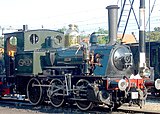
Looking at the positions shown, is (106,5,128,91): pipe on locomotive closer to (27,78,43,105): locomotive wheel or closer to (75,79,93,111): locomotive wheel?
(75,79,93,111): locomotive wheel

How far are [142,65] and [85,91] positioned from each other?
2.37 m

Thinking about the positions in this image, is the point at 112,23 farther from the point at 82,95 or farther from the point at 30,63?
the point at 30,63

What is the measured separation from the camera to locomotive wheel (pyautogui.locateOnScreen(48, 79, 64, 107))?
43.1 ft

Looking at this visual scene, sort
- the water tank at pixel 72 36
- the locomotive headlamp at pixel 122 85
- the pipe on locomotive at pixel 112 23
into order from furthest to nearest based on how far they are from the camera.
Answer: the water tank at pixel 72 36
the pipe on locomotive at pixel 112 23
the locomotive headlamp at pixel 122 85

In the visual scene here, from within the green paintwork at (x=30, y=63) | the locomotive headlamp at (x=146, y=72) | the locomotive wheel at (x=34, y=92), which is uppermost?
the green paintwork at (x=30, y=63)

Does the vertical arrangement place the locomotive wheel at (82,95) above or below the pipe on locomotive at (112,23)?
below

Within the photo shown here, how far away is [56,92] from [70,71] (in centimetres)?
97

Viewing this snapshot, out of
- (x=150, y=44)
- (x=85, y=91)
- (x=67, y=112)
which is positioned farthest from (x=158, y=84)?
(x=150, y=44)

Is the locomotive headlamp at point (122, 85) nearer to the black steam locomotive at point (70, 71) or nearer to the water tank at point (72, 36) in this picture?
the black steam locomotive at point (70, 71)

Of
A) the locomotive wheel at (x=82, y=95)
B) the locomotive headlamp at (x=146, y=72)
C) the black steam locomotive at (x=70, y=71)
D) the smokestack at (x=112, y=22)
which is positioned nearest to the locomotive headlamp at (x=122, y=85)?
the black steam locomotive at (x=70, y=71)

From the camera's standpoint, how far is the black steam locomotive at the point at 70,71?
→ 11.8 meters

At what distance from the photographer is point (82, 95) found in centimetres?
1238

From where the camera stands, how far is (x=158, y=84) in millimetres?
12391

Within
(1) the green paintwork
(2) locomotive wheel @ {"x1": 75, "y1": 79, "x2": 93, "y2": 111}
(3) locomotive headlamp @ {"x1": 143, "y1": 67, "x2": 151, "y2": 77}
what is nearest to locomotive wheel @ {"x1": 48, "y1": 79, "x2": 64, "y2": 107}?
(2) locomotive wheel @ {"x1": 75, "y1": 79, "x2": 93, "y2": 111}
